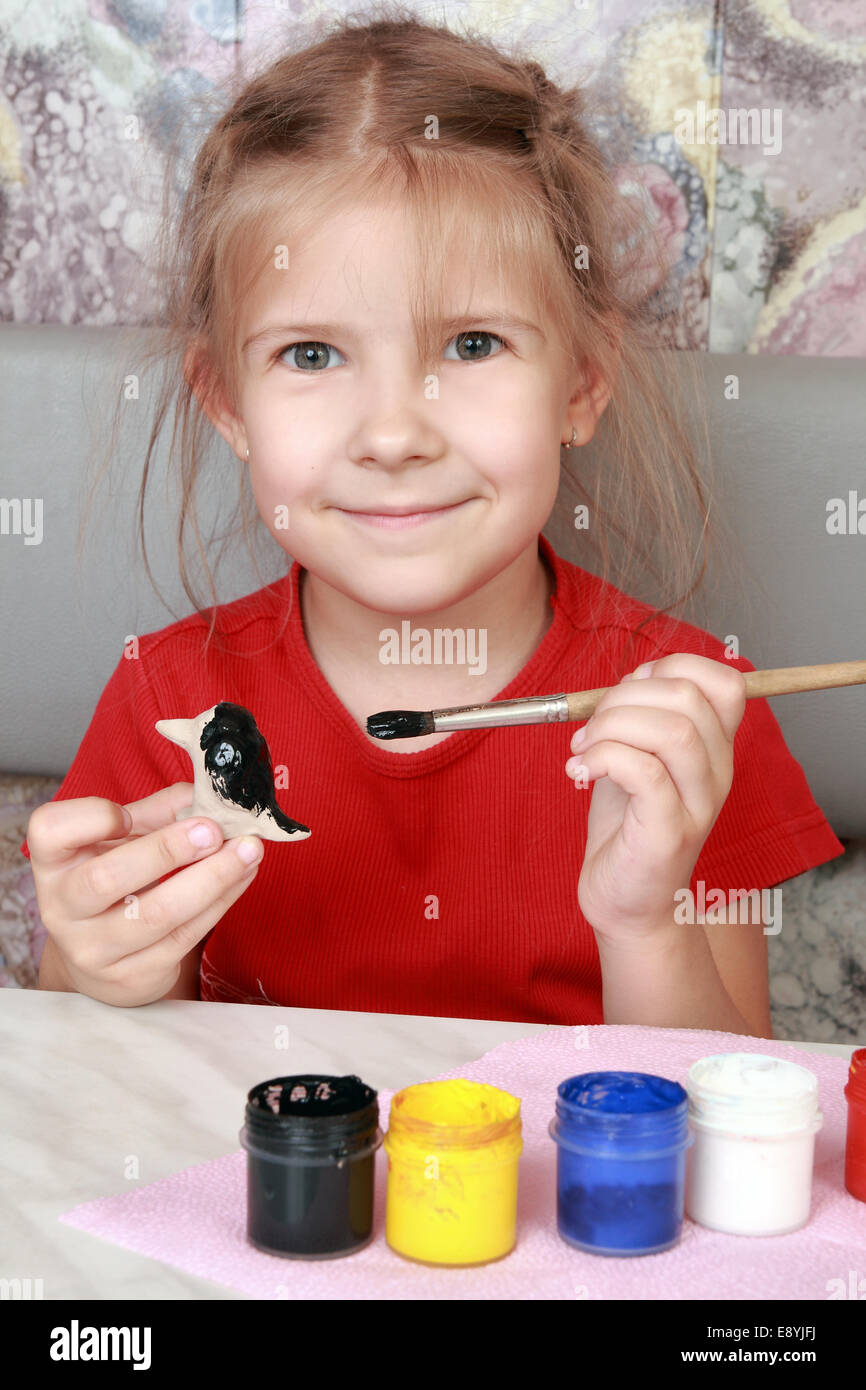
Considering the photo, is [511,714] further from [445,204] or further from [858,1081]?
[445,204]

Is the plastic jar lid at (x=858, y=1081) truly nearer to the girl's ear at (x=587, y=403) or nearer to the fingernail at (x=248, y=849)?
the fingernail at (x=248, y=849)

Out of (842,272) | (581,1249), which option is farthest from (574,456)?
(581,1249)

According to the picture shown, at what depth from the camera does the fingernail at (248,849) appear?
0.82m

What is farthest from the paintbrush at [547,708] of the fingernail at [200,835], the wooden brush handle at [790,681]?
the fingernail at [200,835]

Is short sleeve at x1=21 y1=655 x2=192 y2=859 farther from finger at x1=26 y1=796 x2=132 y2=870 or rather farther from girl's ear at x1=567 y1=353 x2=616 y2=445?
girl's ear at x1=567 y1=353 x2=616 y2=445

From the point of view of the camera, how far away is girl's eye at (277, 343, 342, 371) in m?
1.01

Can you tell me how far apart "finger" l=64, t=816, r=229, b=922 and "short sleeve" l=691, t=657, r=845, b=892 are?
431 millimetres

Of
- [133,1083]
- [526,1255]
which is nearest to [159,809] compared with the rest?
[133,1083]

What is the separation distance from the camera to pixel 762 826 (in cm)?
112

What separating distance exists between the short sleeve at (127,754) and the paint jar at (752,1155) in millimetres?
626

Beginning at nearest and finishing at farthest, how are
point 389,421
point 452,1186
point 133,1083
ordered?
point 452,1186 < point 133,1083 < point 389,421

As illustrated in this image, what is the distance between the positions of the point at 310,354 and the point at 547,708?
0.36 metres

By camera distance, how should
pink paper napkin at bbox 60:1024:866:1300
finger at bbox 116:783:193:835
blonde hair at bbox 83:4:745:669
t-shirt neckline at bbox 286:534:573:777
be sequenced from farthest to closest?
t-shirt neckline at bbox 286:534:573:777 < blonde hair at bbox 83:4:745:669 < finger at bbox 116:783:193:835 < pink paper napkin at bbox 60:1024:866:1300

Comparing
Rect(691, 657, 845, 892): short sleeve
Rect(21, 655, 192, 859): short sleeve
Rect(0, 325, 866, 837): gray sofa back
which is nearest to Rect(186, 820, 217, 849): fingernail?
Rect(21, 655, 192, 859): short sleeve
